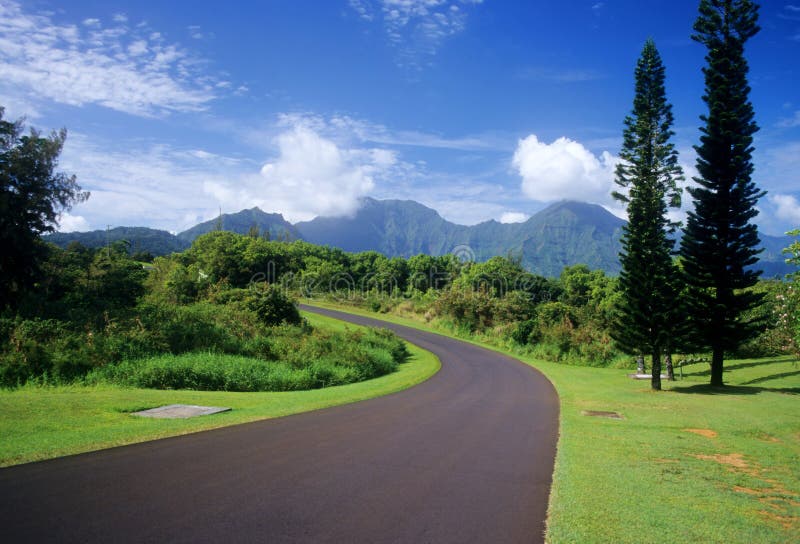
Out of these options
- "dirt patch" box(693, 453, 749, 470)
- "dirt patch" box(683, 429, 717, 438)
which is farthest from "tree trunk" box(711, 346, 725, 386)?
"dirt patch" box(693, 453, 749, 470)

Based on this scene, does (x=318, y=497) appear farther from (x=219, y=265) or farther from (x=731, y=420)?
(x=219, y=265)

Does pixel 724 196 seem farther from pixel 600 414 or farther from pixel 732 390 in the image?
pixel 600 414

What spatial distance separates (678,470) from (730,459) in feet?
6.20

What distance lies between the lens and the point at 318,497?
19.2 feet

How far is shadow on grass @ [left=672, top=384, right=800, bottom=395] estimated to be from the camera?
18172 mm

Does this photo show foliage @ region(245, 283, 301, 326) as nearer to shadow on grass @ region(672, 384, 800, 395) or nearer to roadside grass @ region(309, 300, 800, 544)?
roadside grass @ region(309, 300, 800, 544)

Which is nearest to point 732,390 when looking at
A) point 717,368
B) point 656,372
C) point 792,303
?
point 717,368

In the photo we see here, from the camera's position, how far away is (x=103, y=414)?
9539 mm

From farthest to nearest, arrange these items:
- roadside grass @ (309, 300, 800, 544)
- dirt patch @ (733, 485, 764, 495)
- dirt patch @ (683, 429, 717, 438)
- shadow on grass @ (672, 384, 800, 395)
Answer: shadow on grass @ (672, 384, 800, 395) → dirt patch @ (683, 429, 717, 438) → dirt patch @ (733, 485, 764, 495) → roadside grass @ (309, 300, 800, 544)

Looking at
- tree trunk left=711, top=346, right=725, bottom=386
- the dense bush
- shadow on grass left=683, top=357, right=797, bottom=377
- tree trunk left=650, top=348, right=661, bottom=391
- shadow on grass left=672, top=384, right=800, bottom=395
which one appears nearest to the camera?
the dense bush

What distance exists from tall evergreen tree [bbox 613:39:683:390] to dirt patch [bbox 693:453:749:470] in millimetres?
10906

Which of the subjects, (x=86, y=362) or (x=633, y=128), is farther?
(x=633, y=128)

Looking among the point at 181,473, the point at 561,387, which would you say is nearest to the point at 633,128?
the point at 561,387

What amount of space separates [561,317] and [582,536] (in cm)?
3268
